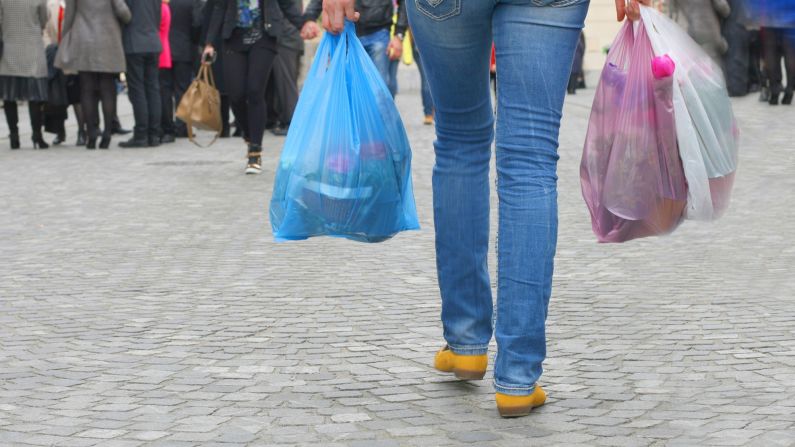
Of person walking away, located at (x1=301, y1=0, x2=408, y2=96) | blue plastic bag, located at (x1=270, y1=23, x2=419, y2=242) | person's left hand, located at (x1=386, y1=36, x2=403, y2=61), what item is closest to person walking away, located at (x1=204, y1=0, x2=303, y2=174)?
person walking away, located at (x1=301, y1=0, x2=408, y2=96)

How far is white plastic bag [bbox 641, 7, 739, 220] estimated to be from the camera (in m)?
4.29

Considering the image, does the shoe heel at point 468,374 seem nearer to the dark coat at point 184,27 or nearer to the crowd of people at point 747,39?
the crowd of people at point 747,39

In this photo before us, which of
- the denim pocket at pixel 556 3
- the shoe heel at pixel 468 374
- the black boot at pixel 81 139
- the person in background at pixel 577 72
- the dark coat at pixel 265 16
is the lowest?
the person in background at pixel 577 72

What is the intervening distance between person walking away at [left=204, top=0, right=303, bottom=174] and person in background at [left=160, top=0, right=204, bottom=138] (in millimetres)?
5563

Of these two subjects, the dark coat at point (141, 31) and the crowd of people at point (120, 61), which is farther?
the dark coat at point (141, 31)

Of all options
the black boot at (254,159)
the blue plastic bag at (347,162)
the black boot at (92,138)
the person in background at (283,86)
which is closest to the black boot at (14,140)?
the black boot at (92,138)

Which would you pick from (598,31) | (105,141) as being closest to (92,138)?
(105,141)

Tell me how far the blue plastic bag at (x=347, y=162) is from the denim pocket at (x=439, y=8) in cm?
53

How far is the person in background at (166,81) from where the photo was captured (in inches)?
655

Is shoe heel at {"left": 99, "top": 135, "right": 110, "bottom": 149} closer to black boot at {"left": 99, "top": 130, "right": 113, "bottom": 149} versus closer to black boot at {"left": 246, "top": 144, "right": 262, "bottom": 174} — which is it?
black boot at {"left": 99, "top": 130, "right": 113, "bottom": 149}

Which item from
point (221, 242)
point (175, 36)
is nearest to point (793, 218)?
point (221, 242)

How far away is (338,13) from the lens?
13.9 ft

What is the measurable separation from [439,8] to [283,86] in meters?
13.5

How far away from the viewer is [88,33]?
14.9 m
